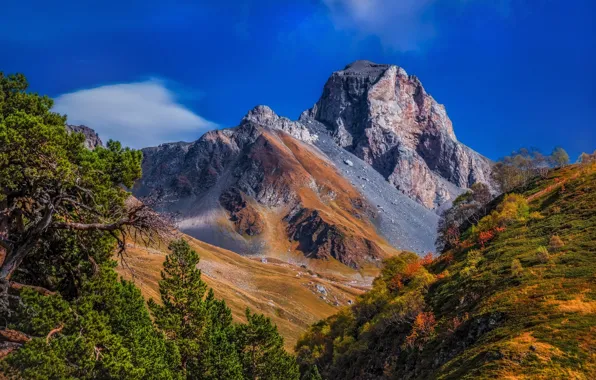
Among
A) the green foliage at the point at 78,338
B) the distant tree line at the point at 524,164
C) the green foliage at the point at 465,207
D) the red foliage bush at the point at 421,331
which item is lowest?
the green foliage at the point at 78,338

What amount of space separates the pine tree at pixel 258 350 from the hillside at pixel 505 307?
29.0 ft

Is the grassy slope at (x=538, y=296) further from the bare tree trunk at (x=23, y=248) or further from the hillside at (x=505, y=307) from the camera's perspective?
the bare tree trunk at (x=23, y=248)

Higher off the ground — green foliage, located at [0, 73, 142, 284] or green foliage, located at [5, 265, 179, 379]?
green foliage, located at [0, 73, 142, 284]

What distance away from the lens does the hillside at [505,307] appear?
22328mm

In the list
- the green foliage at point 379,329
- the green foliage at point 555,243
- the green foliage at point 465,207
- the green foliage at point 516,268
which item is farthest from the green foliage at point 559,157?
the green foliage at point 516,268

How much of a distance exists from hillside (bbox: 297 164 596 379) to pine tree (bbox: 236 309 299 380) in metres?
8.84

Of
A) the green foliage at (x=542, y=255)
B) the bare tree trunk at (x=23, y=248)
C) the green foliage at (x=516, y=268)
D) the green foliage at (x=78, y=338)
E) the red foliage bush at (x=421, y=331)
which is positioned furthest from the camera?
the red foliage bush at (x=421, y=331)

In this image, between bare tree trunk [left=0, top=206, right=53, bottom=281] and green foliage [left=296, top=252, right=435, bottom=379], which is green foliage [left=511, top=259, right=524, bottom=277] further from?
bare tree trunk [left=0, top=206, right=53, bottom=281]

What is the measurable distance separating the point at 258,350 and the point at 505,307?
2536 centimetres

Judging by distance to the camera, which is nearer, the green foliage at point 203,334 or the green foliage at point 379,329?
the green foliage at point 203,334

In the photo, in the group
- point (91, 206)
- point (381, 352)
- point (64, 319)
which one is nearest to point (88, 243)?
point (91, 206)

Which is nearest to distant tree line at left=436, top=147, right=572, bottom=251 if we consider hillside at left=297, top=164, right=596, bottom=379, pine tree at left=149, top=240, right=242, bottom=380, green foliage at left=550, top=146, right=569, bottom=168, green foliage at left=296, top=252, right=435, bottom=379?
green foliage at left=550, top=146, right=569, bottom=168

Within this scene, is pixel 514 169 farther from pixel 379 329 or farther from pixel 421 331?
pixel 421 331

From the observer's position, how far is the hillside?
22.3 meters
